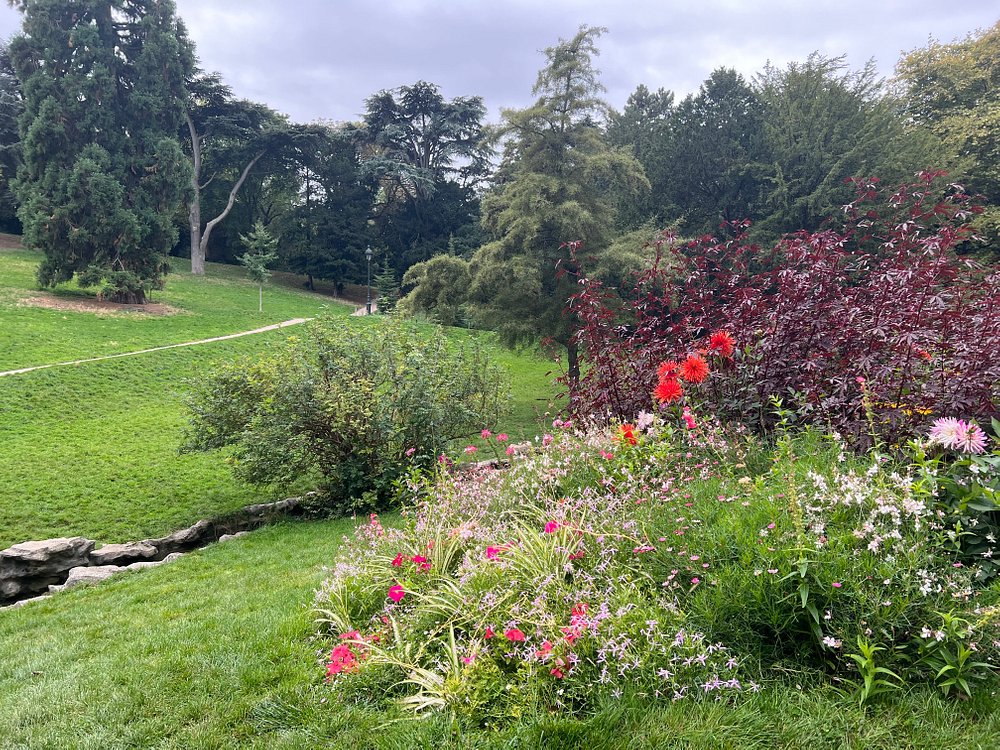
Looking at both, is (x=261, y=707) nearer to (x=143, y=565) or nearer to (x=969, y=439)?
(x=969, y=439)

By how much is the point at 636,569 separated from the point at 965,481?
55.7 inches

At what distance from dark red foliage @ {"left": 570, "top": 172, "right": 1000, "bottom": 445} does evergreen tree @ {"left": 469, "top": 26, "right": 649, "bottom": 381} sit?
7.04 m

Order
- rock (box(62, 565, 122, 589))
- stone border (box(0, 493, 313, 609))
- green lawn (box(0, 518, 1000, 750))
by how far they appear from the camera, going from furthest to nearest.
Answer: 1. stone border (box(0, 493, 313, 609))
2. rock (box(62, 565, 122, 589))
3. green lawn (box(0, 518, 1000, 750))

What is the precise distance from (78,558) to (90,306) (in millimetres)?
16401

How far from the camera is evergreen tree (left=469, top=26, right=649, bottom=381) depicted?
40.0 ft

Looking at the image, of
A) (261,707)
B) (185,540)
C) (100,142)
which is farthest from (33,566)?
(100,142)

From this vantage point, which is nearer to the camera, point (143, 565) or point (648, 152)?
point (143, 565)

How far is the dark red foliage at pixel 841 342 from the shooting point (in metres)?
3.11

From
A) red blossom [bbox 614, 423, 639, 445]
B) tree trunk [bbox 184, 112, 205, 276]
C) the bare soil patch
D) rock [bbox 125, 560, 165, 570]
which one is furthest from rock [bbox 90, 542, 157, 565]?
tree trunk [bbox 184, 112, 205, 276]

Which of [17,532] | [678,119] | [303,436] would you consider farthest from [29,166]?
[678,119]

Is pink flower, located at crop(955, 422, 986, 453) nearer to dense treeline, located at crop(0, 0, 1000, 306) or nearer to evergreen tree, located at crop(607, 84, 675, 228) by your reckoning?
dense treeline, located at crop(0, 0, 1000, 306)

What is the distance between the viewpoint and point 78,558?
6.34 metres

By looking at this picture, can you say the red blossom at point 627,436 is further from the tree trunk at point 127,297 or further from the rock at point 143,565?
the tree trunk at point 127,297

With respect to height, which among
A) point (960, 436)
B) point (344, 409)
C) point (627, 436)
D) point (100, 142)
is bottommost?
point (344, 409)
